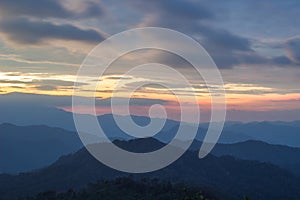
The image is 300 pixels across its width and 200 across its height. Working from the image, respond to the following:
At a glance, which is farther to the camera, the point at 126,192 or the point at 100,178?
the point at 100,178

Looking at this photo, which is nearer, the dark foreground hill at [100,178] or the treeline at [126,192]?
the treeline at [126,192]

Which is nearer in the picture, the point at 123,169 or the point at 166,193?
the point at 166,193

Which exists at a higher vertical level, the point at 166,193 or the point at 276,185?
the point at 166,193

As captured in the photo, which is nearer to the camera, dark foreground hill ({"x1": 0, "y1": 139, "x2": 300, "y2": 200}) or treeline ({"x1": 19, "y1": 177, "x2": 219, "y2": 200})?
treeline ({"x1": 19, "y1": 177, "x2": 219, "y2": 200})

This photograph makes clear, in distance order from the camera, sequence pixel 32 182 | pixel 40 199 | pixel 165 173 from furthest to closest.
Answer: pixel 165 173
pixel 32 182
pixel 40 199

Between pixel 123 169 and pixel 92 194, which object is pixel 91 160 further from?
pixel 92 194

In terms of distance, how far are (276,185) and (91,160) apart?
90.9m

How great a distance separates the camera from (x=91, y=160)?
199750 mm

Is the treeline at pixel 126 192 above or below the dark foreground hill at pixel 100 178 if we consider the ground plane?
above

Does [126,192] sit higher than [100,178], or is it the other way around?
[126,192]

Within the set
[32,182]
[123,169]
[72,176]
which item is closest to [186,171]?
[123,169]

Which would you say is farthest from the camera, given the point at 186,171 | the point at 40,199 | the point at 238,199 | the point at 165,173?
the point at 186,171

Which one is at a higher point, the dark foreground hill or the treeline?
the treeline

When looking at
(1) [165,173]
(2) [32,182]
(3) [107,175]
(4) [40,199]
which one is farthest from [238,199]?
(2) [32,182]
